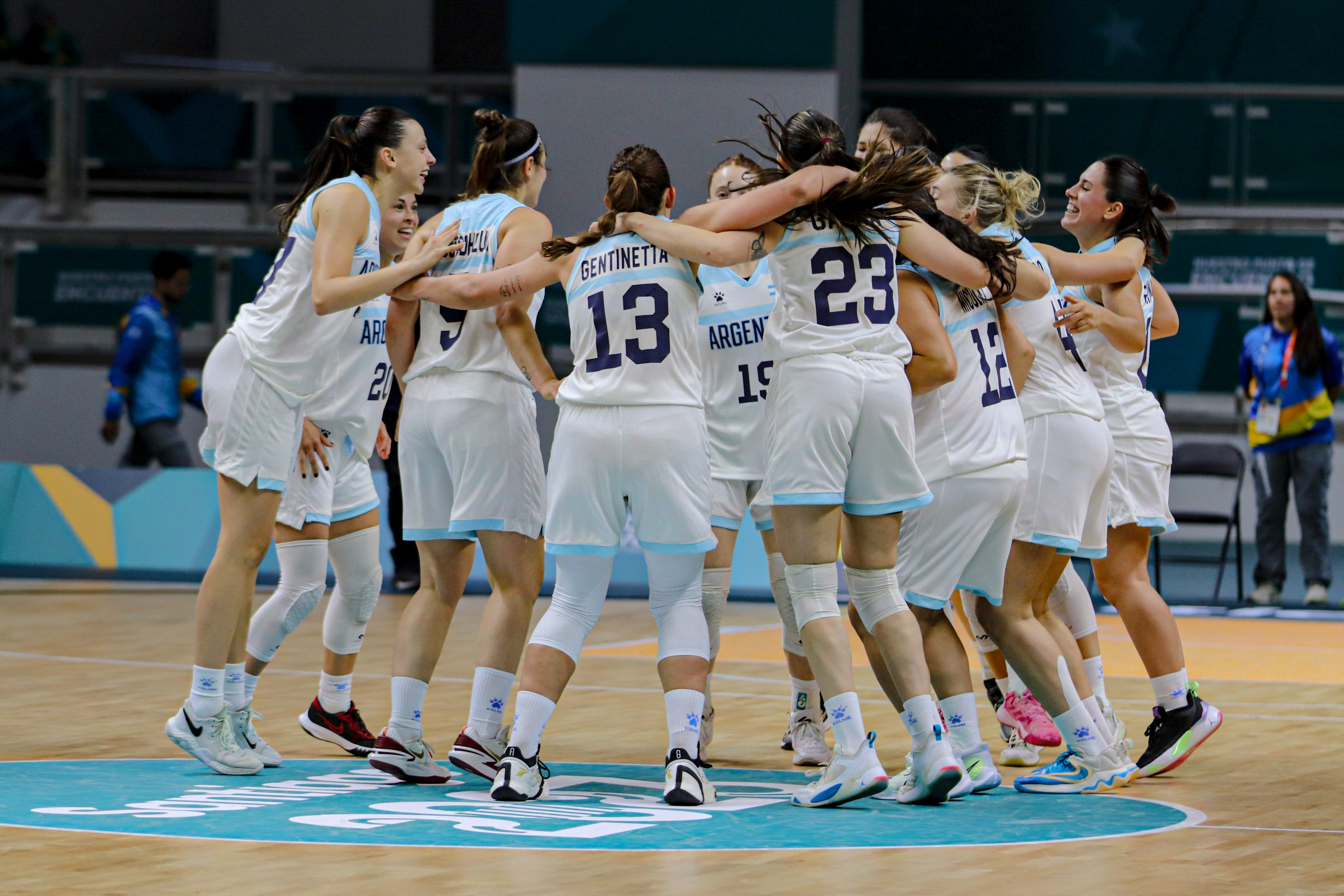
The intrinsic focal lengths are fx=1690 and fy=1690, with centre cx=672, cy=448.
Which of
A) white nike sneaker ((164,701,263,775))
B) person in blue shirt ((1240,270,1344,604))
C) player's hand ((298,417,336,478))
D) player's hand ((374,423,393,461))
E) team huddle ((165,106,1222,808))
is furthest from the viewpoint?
person in blue shirt ((1240,270,1344,604))

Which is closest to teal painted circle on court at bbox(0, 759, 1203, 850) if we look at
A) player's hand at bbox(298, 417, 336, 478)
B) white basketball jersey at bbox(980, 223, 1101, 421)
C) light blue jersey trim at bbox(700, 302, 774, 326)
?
player's hand at bbox(298, 417, 336, 478)

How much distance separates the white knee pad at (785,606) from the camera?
19.4 ft

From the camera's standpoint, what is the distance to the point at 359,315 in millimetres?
5711

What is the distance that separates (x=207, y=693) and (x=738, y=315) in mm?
2251

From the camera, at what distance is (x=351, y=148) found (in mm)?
5539

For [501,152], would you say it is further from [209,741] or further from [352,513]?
[209,741]

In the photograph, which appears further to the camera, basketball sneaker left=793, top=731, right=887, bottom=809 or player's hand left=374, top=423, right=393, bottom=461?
player's hand left=374, top=423, right=393, bottom=461

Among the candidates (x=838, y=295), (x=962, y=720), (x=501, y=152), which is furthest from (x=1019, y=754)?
(x=501, y=152)

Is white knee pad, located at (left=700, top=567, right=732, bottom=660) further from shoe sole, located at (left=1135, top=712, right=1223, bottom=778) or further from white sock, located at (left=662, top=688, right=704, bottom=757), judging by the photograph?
shoe sole, located at (left=1135, top=712, right=1223, bottom=778)

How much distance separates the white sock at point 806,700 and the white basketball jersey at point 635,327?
1385 millimetres

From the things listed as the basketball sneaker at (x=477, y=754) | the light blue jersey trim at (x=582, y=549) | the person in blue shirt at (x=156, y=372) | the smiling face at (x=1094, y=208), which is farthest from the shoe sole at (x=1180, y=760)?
the person in blue shirt at (x=156, y=372)

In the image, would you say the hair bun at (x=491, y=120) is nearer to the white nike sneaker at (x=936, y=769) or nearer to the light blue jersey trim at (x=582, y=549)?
the light blue jersey trim at (x=582, y=549)

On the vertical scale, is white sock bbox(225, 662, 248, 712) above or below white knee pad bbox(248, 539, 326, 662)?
below

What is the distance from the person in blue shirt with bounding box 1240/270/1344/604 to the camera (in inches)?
456
